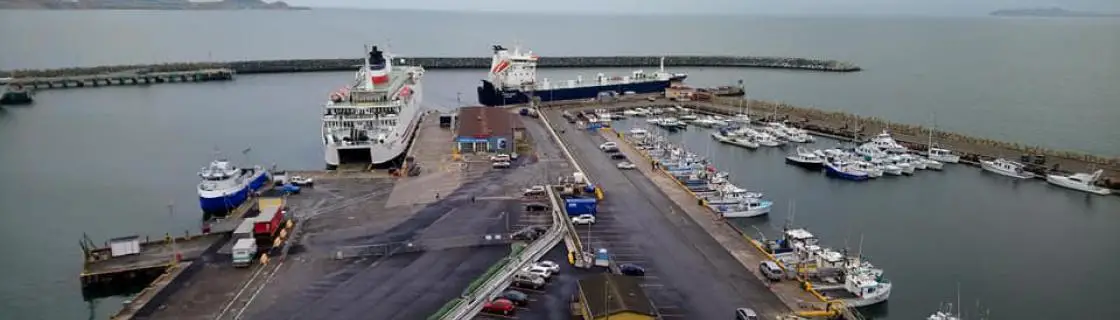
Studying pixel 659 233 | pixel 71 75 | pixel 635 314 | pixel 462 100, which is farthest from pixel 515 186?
pixel 71 75

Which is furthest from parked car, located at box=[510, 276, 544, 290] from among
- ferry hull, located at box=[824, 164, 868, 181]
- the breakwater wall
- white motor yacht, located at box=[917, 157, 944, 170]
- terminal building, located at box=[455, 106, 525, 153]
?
the breakwater wall

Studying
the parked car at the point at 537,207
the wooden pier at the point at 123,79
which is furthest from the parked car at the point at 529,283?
the wooden pier at the point at 123,79

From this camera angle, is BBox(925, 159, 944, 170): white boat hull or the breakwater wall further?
the breakwater wall

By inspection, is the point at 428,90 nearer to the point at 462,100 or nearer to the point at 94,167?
the point at 462,100

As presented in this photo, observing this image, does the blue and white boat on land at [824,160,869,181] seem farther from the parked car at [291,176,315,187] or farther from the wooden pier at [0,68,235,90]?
the wooden pier at [0,68,235,90]

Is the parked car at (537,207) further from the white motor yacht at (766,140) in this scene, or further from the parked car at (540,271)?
the white motor yacht at (766,140)
